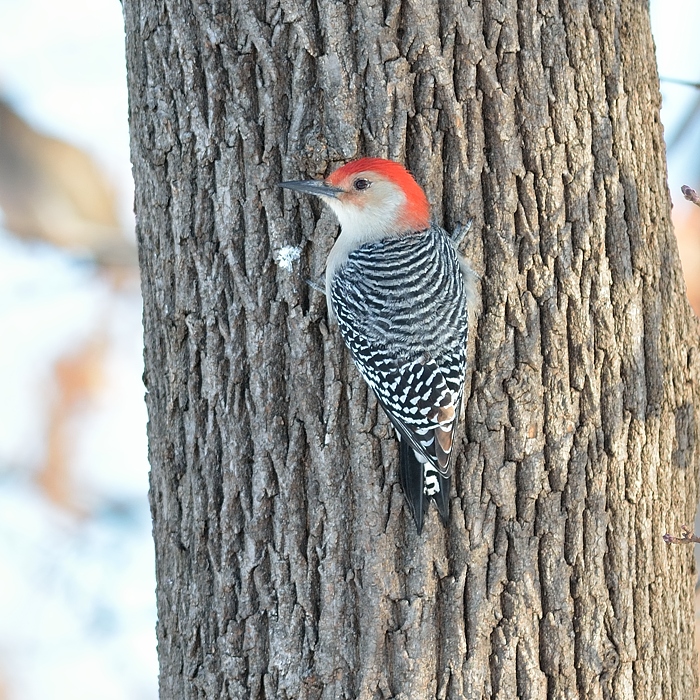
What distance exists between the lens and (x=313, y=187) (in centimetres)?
264

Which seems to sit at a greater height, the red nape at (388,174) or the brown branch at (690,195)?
the red nape at (388,174)

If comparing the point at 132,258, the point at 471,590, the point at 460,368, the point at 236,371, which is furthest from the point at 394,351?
the point at 132,258

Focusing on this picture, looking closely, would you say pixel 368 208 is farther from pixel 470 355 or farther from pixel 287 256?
pixel 470 355

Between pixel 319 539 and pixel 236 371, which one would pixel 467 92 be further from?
pixel 319 539

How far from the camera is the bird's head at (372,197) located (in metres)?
2.66

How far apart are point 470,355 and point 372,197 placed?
0.70m

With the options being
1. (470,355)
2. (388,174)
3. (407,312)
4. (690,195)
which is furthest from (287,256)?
(690,195)

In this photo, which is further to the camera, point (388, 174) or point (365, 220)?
point (365, 220)

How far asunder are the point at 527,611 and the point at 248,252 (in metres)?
1.50

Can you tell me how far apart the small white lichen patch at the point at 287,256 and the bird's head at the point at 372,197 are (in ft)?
0.65

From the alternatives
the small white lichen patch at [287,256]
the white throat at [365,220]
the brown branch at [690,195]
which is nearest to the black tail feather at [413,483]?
the white throat at [365,220]

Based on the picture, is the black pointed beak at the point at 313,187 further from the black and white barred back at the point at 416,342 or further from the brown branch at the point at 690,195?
the brown branch at the point at 690,195

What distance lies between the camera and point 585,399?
2711 millimetres

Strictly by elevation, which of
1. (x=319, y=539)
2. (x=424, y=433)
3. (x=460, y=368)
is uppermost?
(x=460, y=368)
